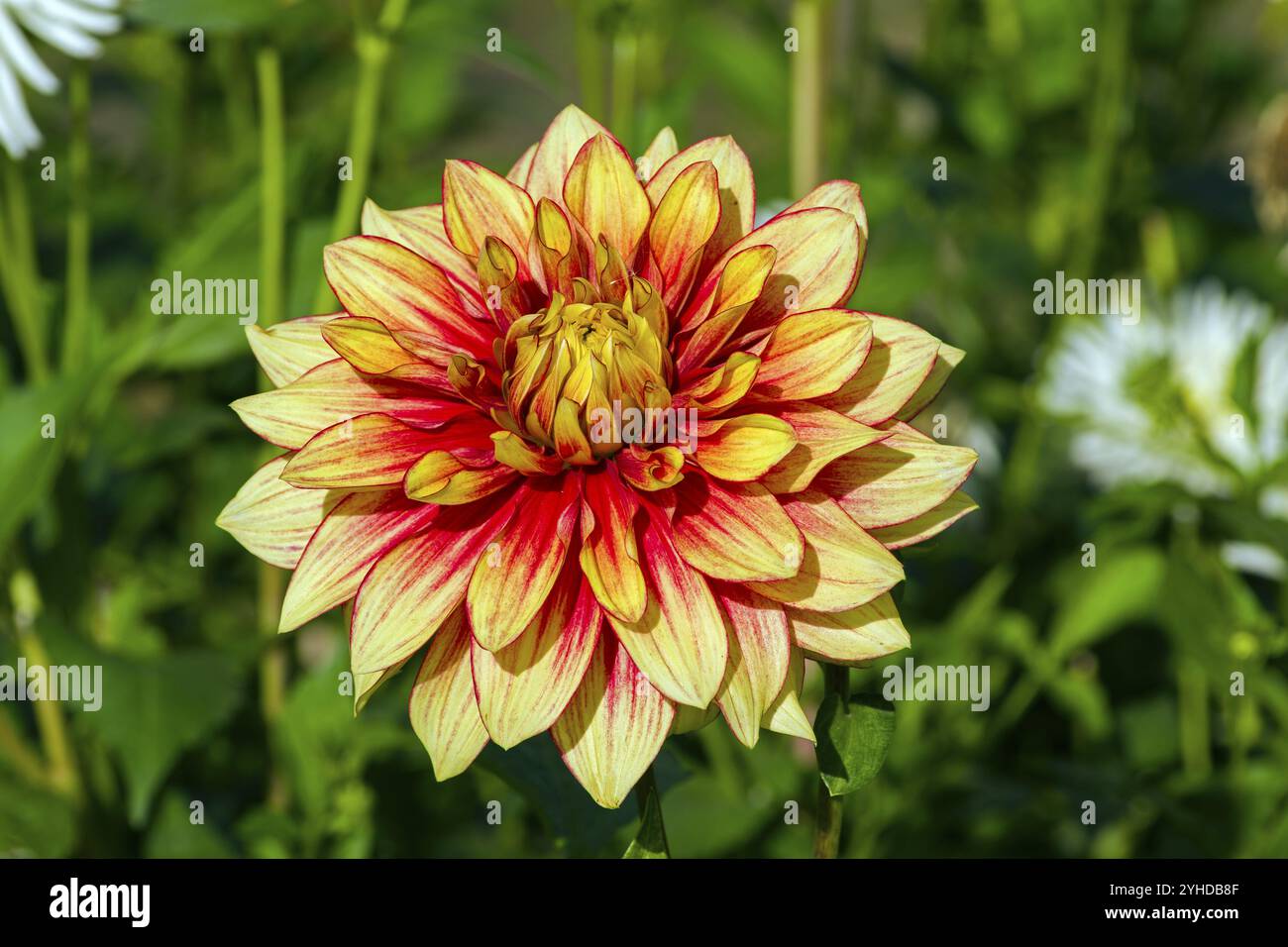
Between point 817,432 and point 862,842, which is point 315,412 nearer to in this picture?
point 817,432

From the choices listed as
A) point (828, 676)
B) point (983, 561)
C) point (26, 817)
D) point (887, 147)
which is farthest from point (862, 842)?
point (887, 147)

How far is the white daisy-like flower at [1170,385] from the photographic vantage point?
1.07 meters

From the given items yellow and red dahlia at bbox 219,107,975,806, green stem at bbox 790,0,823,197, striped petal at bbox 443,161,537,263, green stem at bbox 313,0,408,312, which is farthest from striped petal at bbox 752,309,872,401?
green stem at bbox 790,0,823,197

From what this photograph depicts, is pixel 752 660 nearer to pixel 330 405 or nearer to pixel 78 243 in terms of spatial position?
pixel 330 405

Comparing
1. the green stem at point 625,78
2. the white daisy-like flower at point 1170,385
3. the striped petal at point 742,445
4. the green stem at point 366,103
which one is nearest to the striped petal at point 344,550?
the striped petal at point 742,445

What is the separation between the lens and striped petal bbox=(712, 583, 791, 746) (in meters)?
0.43

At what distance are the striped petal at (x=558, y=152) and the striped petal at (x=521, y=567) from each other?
0.13 m

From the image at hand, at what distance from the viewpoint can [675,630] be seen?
429mm

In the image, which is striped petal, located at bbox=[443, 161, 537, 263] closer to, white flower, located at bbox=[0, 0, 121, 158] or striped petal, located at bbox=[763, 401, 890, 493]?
striped petal, located at bbox=[763, 401, 890, 493]

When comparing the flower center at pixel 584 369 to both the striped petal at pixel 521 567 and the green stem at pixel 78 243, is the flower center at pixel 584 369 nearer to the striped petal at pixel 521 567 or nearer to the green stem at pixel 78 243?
the striped petal at pixel 521 567

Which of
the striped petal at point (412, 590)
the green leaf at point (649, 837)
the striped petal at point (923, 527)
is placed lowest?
the green leaf at point (649, 837)

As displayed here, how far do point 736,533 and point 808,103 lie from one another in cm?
61

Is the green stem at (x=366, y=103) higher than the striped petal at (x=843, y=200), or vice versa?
the green stem at (x=366, y=103)

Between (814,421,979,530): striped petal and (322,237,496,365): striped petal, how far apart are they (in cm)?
14
